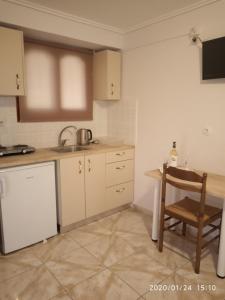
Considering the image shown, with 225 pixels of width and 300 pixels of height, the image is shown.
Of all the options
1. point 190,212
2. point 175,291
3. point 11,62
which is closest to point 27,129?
point 11,62

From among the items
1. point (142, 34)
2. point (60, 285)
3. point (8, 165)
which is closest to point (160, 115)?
point (142, 34)

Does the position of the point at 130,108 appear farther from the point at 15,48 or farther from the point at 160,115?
the point at 15,48

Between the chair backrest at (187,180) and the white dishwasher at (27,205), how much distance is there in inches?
45.9

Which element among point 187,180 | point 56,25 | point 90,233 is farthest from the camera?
point 90,233

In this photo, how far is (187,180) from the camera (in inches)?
74.4

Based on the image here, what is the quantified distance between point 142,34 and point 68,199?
2.17 metres

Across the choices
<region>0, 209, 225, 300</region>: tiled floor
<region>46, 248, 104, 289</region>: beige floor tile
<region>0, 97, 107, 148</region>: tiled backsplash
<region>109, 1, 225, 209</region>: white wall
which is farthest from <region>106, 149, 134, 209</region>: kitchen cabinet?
<region>46, 248, 104, 289</region>: beige floor tile

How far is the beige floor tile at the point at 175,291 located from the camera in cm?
174

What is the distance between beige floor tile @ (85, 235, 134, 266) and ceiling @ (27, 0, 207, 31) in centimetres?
239

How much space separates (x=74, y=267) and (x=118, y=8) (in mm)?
2532

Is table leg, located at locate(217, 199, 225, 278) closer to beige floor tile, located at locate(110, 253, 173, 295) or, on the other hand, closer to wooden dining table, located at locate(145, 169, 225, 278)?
wooden dining table, located at locate(145, 169, 225, 278)

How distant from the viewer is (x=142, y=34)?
290cm

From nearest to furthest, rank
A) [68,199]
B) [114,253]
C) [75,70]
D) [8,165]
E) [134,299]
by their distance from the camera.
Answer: [134,299], [8,165], [114,253], [68,199], [75,70]

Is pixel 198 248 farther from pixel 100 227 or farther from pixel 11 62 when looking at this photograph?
pixel 11 62
